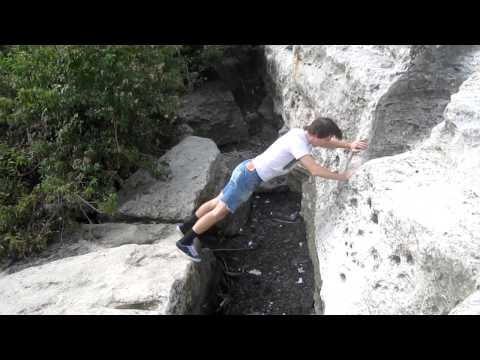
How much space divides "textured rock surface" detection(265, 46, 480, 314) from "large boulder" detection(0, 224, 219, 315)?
1029 mm

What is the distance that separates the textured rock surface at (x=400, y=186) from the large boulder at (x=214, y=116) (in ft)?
9.11

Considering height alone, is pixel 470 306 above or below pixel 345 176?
below

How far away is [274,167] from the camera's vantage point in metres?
3.42

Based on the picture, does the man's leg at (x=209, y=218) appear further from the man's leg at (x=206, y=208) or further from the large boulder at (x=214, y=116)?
A: the large boulder at (x=214, y=116)

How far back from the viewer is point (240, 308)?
4.09 meters

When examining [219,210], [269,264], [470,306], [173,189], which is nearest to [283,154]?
[219,210]

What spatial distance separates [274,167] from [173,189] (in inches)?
52.3

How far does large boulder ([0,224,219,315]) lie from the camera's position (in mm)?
2914

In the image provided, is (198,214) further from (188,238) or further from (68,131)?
(68,131)

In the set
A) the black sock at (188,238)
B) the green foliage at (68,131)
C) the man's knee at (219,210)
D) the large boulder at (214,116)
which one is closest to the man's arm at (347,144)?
the man's knee at (219,210)

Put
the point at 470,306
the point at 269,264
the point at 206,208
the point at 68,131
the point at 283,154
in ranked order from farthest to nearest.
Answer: the point at 269,264 → the point at 68,131 → the point at 206,208 → the point at 283,154 → the point at 470,306

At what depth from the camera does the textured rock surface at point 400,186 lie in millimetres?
2186

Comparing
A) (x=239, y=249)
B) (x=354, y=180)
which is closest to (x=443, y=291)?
(x=354, y=180)

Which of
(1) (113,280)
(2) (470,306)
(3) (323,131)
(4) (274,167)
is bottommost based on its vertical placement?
(1) (113,280)
